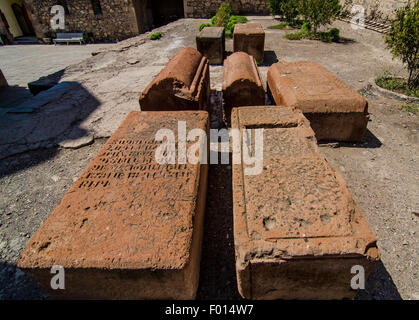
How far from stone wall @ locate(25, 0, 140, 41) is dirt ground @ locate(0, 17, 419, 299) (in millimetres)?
8903

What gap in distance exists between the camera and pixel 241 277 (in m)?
1.23

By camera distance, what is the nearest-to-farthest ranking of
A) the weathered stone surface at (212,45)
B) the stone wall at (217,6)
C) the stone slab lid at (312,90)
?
the stone slab lid at (312,90), the weathered stone surface at (212,45), the stone wall at (217,6)

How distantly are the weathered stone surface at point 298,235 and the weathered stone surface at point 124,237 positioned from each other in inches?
12.3

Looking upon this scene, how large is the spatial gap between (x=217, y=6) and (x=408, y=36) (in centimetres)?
995

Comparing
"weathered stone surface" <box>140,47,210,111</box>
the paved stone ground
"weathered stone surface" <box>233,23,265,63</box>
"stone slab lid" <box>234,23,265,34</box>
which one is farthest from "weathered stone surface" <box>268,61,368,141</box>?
the paved stone ground

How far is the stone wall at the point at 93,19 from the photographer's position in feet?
40.2

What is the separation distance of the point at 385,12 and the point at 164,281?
10.4 m

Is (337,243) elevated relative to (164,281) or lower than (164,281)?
elevated

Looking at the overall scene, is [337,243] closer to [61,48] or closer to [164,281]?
[164,281]

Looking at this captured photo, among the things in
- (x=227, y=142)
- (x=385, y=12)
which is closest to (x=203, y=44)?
(x=227, y=142)

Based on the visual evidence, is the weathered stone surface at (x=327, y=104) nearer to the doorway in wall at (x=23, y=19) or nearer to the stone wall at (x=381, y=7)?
the stone wall at (x=381, y=7)

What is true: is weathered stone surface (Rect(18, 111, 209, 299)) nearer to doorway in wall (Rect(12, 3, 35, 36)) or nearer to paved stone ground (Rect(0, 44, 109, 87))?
paved stone ground (Rect(0, 44, 109, 87))

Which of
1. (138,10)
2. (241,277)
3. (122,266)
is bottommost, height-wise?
(241,277)

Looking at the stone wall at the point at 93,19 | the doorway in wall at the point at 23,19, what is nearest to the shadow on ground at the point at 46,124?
the stone wall at the point at 93,19
